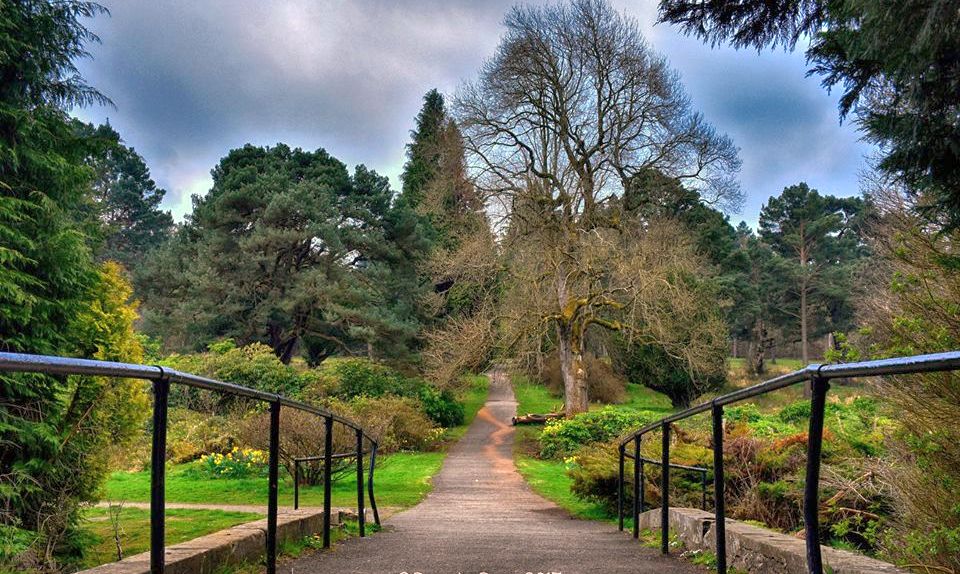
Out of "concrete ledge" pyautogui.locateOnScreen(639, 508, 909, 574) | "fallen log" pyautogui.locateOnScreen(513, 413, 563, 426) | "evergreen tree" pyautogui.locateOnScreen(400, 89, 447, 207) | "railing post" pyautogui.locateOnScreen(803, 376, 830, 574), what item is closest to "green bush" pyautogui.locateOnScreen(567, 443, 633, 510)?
"concrete ledge" pyautogui.locateOnScreen(639, 508, 909, 574)

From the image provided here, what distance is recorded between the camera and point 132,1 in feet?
37.0

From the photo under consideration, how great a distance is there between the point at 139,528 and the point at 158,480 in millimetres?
7533

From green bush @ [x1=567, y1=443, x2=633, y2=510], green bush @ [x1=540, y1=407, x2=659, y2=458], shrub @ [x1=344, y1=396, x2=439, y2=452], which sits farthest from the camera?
shrub @ [x1=344, y1=396, x2=439, y2=452]

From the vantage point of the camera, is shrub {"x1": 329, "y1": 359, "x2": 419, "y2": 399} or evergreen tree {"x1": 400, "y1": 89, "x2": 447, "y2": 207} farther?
evergreen tree {"x1": 400, "y1": 89, "x2": 447, "y2": 207}

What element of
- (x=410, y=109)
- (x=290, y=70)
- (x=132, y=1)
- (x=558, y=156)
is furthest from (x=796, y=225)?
(x=132, y=1)

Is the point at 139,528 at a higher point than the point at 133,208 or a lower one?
lower

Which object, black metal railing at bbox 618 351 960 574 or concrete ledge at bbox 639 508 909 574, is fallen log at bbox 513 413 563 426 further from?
black metal railing at bbox 618 351 960 574

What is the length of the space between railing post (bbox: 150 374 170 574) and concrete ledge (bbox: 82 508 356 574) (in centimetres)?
32

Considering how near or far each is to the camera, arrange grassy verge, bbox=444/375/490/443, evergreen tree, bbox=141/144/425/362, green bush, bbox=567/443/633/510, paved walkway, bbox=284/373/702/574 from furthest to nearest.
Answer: evergreen tree, bbox=141/144/425/362 → grassy verge, bbox=444/375/490/443 → green bush, bbox=567/443/633/510 → paved walkway, bbox=284/373/702/574

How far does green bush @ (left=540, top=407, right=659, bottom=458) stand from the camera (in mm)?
19781

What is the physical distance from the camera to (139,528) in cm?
896

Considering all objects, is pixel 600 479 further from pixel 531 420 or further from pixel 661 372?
pixel 661 372

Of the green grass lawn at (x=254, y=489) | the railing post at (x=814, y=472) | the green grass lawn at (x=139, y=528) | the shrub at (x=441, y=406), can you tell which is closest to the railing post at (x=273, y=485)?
the railing post at (x=814, y=472)

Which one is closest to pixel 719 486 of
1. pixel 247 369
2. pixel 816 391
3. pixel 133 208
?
pixel 816 391
